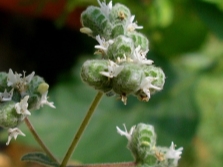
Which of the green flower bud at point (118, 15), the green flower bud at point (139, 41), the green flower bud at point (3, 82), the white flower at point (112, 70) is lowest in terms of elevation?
the green flower bud at point (3, 82)

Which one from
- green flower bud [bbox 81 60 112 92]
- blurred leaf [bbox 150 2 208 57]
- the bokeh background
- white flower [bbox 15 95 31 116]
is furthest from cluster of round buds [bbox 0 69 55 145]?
blurred leaf [bbox 150 2 208 57]

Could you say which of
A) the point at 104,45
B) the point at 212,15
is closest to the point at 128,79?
the point at 104,45

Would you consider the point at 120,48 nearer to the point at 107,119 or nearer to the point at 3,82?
the point at 3,82

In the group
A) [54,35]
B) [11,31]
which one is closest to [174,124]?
[54,35]

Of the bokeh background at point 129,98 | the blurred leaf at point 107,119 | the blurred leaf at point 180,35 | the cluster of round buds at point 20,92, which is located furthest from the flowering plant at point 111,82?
the blurred leaf at point 180,35

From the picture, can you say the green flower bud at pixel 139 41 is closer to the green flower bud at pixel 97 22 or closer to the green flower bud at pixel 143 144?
the green flower bud at pixel 97 22
